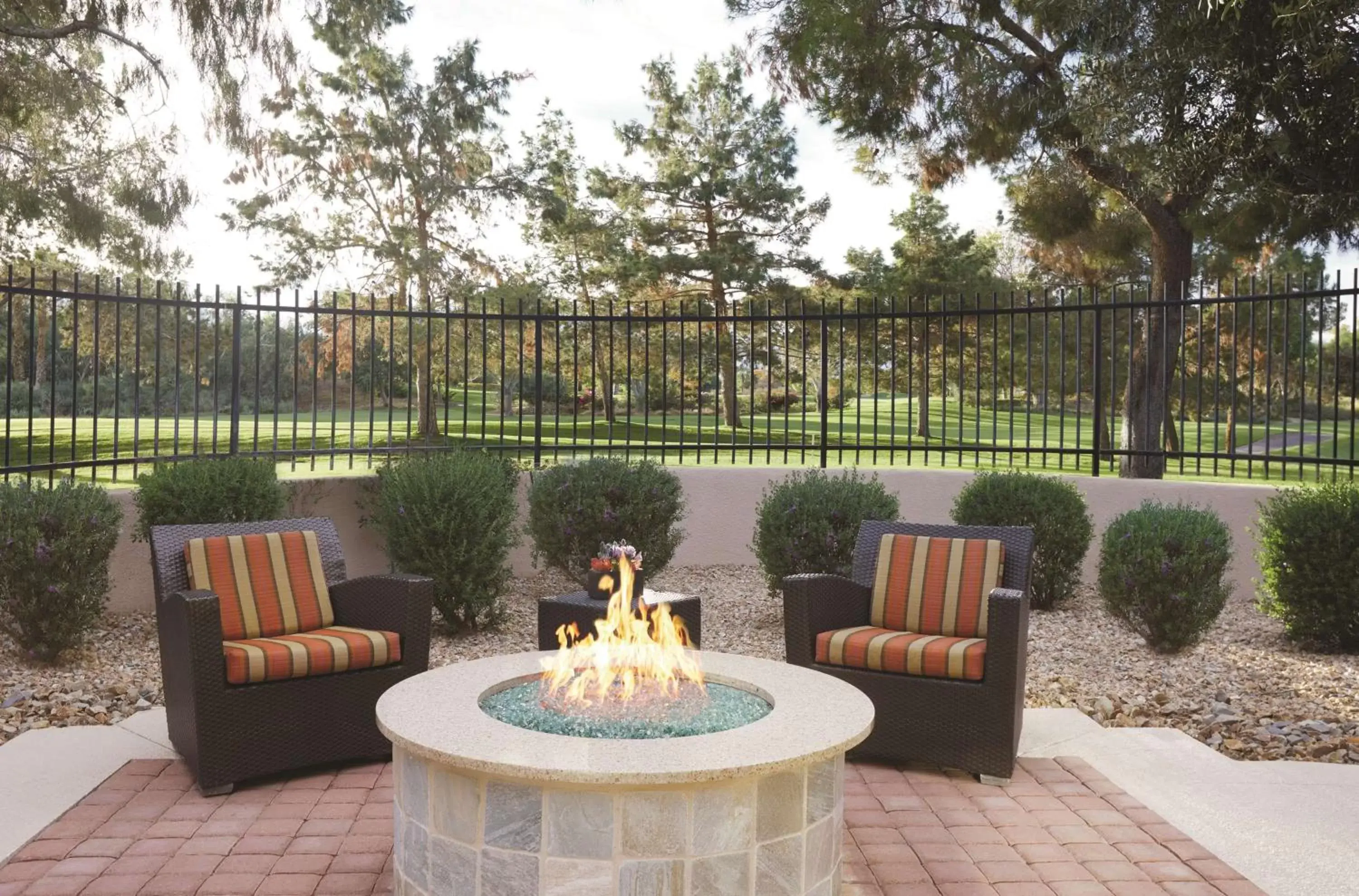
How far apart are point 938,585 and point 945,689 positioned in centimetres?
62

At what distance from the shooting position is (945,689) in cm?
393

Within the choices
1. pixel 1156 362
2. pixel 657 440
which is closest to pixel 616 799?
pixel 1156 362

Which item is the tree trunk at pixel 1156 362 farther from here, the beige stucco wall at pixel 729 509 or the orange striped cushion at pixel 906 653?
the orange striped cushion at pixel 906 653

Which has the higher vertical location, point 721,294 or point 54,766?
point 721,294

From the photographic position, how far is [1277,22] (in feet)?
20.3

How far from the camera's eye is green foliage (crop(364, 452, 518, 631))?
620 centimetres

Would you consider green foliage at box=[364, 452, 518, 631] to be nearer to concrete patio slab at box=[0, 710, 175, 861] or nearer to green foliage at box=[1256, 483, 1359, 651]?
concrete patio slab at box=[0, 710, 175, 861]

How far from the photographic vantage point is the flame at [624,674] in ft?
10.1

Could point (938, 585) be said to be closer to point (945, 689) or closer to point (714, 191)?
point (945, 689)

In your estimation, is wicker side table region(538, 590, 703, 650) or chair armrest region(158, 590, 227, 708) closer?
chair armrest region(158, 590, 227, 708)

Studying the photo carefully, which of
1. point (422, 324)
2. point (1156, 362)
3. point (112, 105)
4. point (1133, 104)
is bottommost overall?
point (1156, 362)

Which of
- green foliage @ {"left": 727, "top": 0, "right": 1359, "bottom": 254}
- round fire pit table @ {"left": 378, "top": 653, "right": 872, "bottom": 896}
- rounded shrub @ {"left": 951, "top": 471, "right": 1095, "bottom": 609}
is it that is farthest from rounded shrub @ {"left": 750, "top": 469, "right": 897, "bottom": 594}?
round fire pit table @ {"left": 378, "top": 653, "right": 872, "bottom": 896}

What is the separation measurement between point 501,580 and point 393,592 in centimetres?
226

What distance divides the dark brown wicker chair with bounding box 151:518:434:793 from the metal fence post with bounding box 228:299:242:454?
2.80 m
